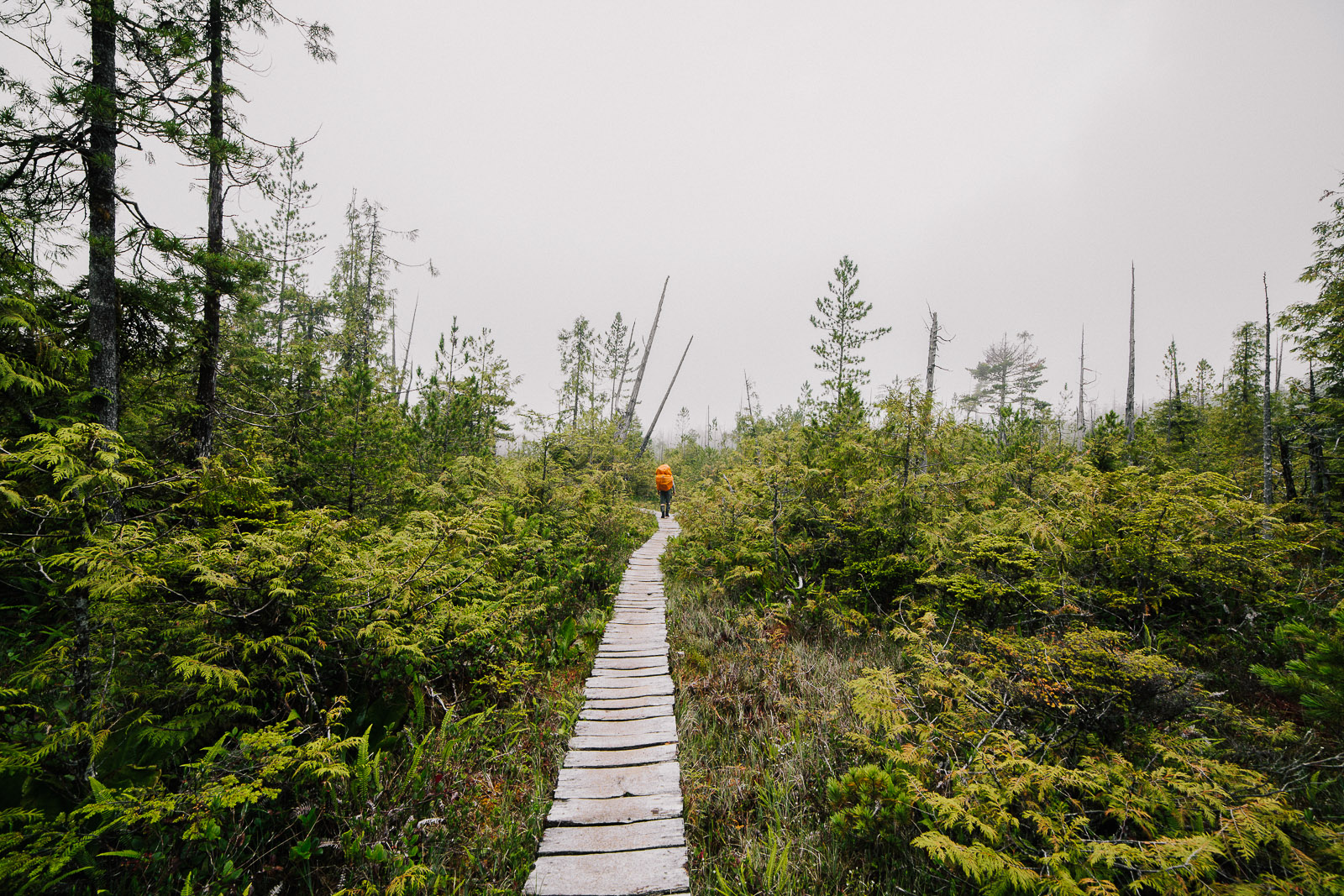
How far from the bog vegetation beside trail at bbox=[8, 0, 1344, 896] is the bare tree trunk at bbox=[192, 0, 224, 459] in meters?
0.04

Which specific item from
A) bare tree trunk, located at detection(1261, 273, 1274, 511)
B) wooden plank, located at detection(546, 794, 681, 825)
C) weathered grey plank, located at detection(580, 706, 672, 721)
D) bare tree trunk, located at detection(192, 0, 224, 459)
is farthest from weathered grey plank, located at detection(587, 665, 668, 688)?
bare tree trunk, located at detection(1261, 273, 1274, 511)

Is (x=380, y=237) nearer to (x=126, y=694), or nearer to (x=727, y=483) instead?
(x=727, y=483)

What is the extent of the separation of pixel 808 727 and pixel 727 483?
439 cm

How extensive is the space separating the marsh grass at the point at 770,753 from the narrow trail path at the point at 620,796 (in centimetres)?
18

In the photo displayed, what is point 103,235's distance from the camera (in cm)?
496

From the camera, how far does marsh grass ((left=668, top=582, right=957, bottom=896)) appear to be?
257cm

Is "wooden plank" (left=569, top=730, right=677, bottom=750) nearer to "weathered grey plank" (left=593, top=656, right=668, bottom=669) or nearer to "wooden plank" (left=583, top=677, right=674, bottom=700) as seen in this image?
"wooden plank" (left=583, top=677, right=674, bottom=700)

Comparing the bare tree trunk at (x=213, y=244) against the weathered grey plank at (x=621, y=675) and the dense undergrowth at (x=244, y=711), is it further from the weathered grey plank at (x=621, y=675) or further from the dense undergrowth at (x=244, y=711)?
the weathered grey plank at (x=621, y=675)

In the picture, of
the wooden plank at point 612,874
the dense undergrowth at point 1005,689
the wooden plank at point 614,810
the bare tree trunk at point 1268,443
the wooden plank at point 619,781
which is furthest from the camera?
the bare tree trunk at point 1268,443

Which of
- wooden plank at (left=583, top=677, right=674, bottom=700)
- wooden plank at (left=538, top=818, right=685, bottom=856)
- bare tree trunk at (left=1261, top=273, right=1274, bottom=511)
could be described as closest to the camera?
wooden plank at (left=538, top=818, right=685, bottom=856)

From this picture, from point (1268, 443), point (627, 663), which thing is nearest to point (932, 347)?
point (1268, 443)

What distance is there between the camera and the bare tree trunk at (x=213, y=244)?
568cm

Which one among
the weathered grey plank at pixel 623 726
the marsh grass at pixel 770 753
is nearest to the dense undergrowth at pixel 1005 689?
the marsh grass at pixel 770 753

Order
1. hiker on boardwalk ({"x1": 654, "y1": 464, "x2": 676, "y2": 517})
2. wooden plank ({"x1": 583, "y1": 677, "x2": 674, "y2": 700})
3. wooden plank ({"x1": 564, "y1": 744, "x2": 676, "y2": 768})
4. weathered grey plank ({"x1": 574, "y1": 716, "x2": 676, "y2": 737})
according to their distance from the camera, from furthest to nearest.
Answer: hiker on boardwalk ({"x1": 654, "y1": 464, "x2": 676, "y2": 517}) → wooden plank ({"x1": 583, "y1": 677, "x2": 674, "y2": 700}) → weathered grey plank ({"x1": 574, "y1": 716, "x2": 676, "y2": 737}) → wooden plank ({"x1": 564, "y1": 744, "x2": 676, "y2": 768})
